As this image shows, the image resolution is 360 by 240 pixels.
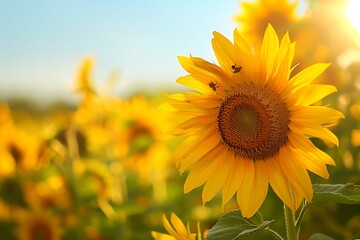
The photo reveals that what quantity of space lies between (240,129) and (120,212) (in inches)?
68.4

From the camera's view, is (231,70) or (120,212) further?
(120,212)

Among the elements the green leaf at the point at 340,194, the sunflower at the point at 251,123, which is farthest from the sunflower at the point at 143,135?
the green leaf at the point at 340,194

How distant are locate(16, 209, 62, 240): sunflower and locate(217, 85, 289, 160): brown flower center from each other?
6.84 ft

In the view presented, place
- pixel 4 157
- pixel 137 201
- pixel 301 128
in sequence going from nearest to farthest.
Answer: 1. pixel 301 128
2. pixel 137 201
3. pixel 4 157

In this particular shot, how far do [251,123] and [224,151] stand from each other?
0.09 meters

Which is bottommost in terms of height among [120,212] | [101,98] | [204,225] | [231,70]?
[204,225]

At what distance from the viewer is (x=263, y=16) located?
3387mm

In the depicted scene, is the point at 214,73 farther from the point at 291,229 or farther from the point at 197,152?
the point at 291,229

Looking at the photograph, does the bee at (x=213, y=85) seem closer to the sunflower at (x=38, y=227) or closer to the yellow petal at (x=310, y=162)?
the yellow petal at (x=310, y=162)

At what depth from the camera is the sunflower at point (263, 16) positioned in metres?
3.31

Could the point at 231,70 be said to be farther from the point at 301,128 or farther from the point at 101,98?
the point at 101,98

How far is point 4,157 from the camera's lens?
4.41 metres

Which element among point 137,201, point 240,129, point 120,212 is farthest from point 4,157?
point 240,129

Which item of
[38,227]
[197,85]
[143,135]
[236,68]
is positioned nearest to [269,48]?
[236,68]
